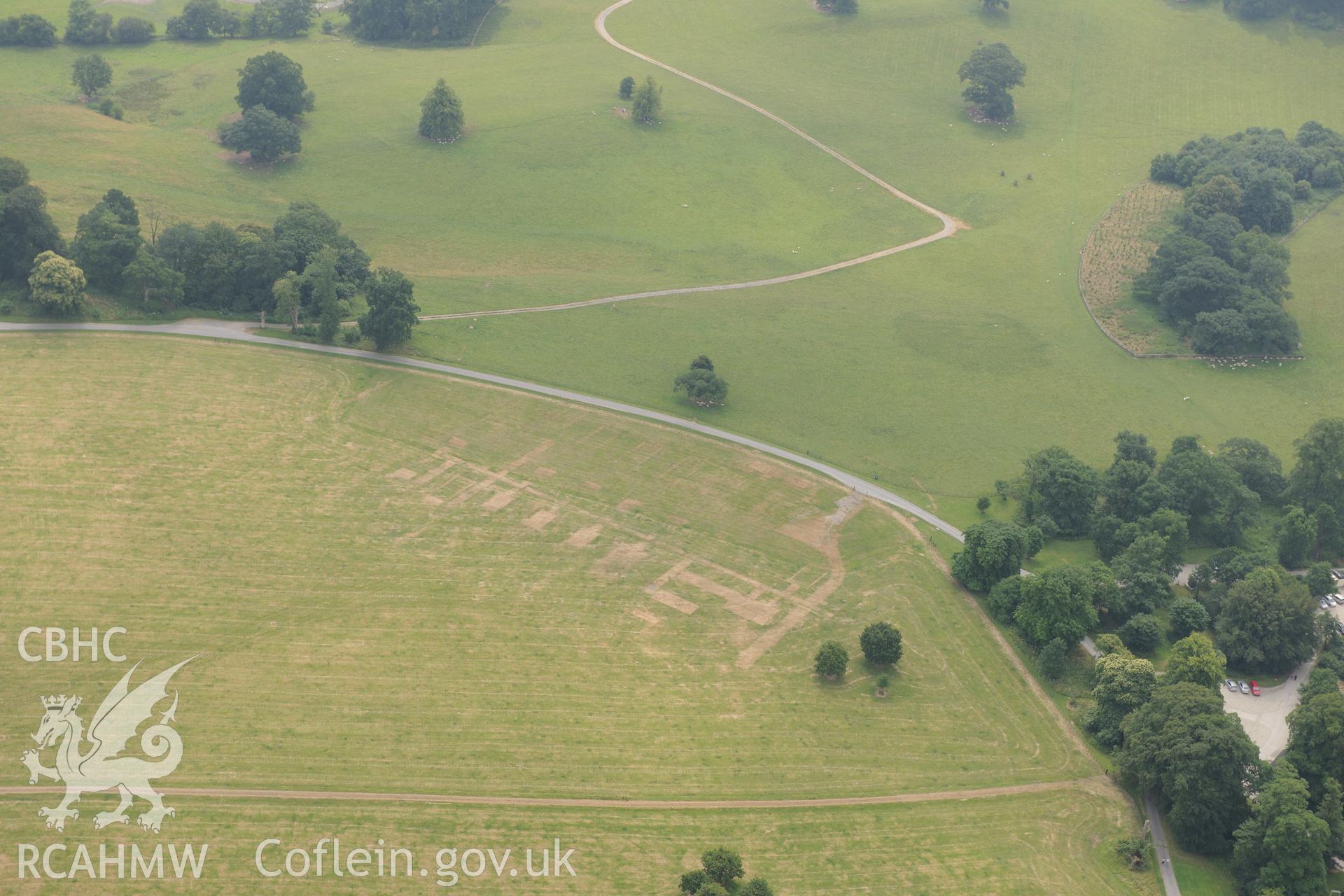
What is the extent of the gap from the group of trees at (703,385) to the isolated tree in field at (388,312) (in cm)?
3779

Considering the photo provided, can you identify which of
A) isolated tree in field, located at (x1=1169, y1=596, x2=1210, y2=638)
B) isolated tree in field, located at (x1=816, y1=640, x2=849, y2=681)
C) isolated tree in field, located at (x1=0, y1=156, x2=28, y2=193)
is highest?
isolated tree in field, located at (x1=0, y1=156, x2=28, y2=193)

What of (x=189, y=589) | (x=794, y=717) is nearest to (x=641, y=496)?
(x=794, y=717)

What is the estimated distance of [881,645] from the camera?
399 ft

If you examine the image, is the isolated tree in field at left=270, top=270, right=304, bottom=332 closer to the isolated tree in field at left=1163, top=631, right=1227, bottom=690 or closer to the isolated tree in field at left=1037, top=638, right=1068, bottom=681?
the isolated tree in field at left=1037, top=638, right=1068, bottom=681

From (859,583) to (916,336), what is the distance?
203 feet

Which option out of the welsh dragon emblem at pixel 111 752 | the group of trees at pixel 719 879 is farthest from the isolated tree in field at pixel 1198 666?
the welsh dragon emblem at pixel 111 752

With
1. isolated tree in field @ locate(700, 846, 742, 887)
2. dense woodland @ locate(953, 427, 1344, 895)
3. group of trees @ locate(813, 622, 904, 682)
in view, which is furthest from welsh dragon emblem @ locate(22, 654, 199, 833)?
dense woodland @ locate(953, 427, 1344, 895)

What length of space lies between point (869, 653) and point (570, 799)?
111 ft

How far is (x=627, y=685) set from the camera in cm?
11838

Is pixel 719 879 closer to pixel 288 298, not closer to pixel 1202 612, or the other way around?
pixel 1202 612

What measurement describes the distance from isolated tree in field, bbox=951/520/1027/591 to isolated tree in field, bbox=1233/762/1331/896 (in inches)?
1466

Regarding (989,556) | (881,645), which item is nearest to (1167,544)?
(989,556)

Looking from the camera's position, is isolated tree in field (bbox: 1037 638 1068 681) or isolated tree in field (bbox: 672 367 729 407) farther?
isolated tree in field (bbox: 672 367 729 407)

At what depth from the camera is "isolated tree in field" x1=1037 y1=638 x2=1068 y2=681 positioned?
123 metres
